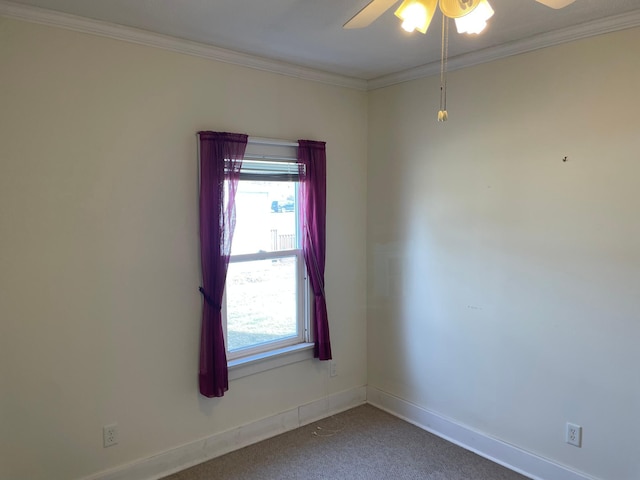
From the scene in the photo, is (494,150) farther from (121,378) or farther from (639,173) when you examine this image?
(121,378)

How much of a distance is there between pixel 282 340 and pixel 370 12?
237 cm

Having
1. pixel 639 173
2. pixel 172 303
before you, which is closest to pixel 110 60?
pixel 172 303

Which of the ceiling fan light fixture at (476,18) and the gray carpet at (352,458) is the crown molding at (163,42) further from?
the gray carpet at (352,458)

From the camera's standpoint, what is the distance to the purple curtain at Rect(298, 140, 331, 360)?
3354 millimetres

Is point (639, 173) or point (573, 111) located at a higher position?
point (573, 111)

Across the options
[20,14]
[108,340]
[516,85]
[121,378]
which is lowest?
[121,378]

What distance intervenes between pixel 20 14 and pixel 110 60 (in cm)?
43

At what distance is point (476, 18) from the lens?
153 centimetres

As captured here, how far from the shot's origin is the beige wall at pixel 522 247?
2457 mm

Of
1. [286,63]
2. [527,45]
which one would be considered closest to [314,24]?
[286,63]

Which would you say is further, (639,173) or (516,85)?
(516,85)

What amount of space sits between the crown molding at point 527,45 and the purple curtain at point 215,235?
4.38 ft

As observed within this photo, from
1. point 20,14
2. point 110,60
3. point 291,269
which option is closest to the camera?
point 20,14

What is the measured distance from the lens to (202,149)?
2836 millimetres
